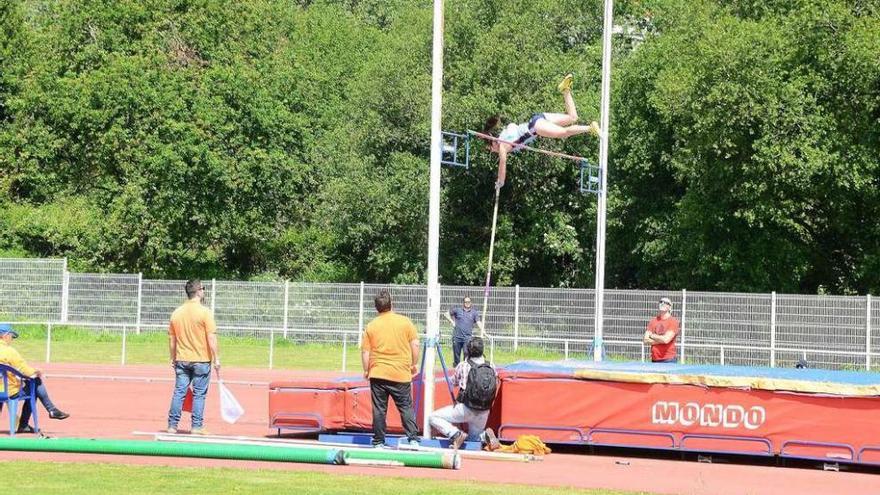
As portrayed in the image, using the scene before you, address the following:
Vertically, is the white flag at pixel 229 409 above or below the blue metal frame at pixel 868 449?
above

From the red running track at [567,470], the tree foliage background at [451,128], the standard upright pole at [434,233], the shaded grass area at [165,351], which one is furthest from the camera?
the tree foliage background at [451,128]

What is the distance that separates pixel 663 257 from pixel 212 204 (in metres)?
14.8

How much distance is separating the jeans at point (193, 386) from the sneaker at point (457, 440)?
2.75 meters

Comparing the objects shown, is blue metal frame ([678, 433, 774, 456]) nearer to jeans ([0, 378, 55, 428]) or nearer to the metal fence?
jeans ([0, 378, 55, 428])

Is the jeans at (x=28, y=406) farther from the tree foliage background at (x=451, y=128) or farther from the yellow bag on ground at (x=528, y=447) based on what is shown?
the tree foliage background at (x=451, y=128)

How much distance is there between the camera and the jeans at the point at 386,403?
14.8 meters

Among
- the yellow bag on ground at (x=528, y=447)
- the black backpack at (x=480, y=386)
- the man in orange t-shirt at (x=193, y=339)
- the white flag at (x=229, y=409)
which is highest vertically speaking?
the man in orange t-shirt at (x=193, y=339)

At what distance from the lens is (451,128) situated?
4372 cm

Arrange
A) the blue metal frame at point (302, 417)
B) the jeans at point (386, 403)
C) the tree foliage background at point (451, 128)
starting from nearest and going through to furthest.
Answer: the jeans at point (386, 403)
the blue metal frame at point (302, 417)
the tree foliage background at point (451, 128)

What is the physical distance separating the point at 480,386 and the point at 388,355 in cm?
106

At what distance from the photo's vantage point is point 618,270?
45125 millimetres

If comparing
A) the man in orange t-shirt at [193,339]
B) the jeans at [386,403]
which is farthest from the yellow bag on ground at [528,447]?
the man in orange t-shirt at [193,339]

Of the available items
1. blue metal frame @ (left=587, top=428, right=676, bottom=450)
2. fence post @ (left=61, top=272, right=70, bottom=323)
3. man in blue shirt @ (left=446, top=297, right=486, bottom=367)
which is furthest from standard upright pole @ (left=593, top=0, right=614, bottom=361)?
fence post @ (left=61, top=272, right=70, bottom=323)

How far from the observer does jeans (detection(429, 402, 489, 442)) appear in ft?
49.9
